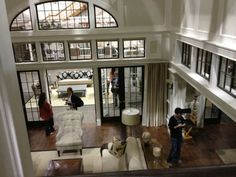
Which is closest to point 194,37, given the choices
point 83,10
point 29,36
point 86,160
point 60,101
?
point 83,10

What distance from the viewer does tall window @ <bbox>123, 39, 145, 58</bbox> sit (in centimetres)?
746

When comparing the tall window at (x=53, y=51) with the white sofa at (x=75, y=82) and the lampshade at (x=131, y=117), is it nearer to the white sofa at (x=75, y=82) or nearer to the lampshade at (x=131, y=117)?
the lampshade at (x=131, y=117)

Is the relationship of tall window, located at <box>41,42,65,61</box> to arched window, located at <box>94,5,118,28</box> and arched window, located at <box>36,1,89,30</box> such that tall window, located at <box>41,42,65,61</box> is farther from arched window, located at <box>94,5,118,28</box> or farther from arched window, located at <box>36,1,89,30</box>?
arched window, located at <box>94,5,118,28</box>

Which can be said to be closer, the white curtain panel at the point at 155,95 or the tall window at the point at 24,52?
the tall window at the point at 24,52

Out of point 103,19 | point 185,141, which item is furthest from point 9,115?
point 103,19

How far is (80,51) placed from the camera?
748 centimetres

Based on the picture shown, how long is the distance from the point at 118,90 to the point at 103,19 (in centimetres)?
237

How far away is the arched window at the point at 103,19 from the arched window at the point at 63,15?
307mm

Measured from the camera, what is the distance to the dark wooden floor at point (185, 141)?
6.21 metres

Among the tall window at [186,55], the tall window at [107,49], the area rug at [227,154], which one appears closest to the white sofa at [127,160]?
the area rug at [227,154]

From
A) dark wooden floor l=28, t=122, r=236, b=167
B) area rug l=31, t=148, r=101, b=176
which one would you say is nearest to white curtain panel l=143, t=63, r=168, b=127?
dark wooden floor l=28, t=122, r=236, b=167

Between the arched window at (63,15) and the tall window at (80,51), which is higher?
the arched window at (63,15)

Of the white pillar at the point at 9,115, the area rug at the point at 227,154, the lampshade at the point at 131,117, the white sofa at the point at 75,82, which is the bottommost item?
the area rug at the point at 227,154

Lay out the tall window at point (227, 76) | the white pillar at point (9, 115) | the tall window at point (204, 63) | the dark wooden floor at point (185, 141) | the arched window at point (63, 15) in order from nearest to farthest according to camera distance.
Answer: the white pillar at point (9, 115), the tall window at point (227, 76), the tall window at point (204, 63), the dark wooden floor at point (185, 141), the arched window at point (63, 15)
